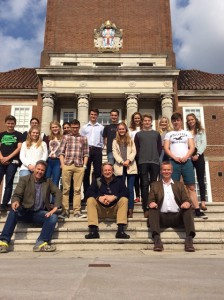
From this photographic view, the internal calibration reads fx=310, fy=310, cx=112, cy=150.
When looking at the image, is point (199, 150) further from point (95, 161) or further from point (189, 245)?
point (189, 245)

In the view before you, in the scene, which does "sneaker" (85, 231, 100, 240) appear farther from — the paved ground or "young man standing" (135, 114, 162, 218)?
the paved ground

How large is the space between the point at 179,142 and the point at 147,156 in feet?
2.62

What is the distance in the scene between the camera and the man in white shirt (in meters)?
5.63

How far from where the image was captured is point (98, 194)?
250 inches

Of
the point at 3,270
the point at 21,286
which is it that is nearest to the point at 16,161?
the point at 3,270

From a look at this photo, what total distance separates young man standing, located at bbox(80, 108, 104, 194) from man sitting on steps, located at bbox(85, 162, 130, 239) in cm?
148

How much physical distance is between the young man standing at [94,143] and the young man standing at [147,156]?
123 centimetres

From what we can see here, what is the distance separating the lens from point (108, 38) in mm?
25000

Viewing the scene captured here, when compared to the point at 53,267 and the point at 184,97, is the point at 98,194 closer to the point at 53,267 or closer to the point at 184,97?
the point at 53,267

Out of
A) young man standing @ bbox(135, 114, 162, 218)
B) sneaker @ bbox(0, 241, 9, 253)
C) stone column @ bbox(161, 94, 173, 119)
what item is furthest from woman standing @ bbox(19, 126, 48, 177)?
stone column @ bbox(161, 94, 173, 119)

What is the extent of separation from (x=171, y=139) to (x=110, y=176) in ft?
5.92

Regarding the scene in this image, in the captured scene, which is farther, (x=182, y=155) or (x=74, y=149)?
(x=74, y=149)

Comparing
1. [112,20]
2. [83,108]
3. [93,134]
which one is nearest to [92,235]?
[93,134]

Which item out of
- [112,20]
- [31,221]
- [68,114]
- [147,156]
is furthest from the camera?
[112,20]
